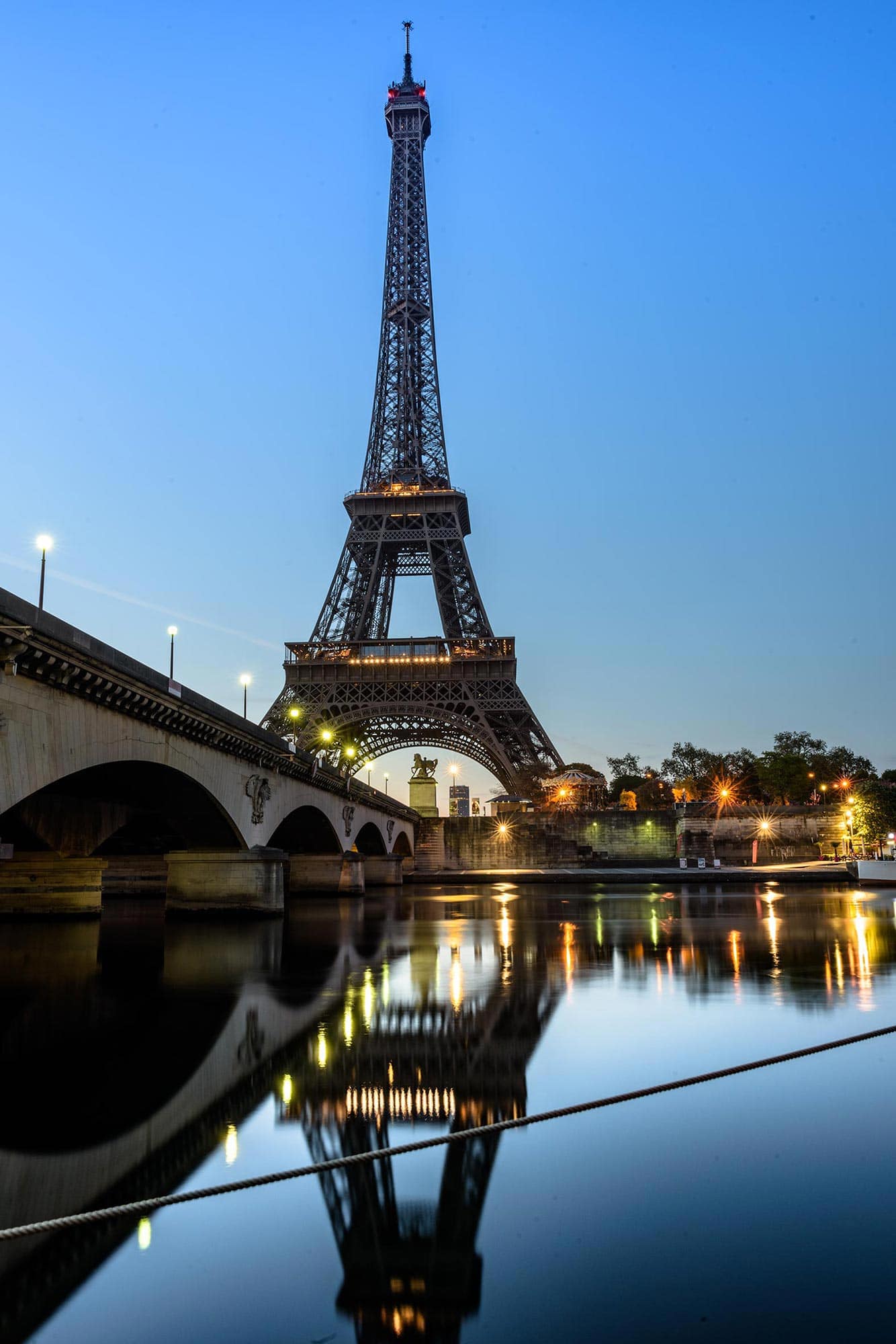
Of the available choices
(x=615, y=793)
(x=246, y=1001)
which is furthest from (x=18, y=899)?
(x=615, y=793)

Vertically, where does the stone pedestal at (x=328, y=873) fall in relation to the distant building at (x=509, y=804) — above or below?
below

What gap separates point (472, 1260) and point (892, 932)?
2528 centimetres

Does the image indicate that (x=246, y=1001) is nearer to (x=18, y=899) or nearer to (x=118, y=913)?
(x=18, y=899)

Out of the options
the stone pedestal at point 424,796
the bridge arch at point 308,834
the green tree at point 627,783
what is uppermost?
the green tree at point 627,783

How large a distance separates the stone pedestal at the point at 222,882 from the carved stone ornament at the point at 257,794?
1.15 metres

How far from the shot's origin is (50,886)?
1385 inches

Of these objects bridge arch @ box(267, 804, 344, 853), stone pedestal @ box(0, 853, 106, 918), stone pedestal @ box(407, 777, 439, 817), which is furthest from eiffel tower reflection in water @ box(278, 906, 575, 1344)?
stone pedestal @ box(407, 777, 439, 817)

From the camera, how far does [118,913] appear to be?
44.4m

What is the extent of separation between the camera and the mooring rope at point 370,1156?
599 cm

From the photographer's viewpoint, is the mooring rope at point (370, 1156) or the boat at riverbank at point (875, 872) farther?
the boat at riverbank at point (875, 872)

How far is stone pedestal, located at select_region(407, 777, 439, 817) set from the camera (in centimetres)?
10262

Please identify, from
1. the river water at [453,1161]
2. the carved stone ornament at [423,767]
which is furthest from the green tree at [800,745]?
the river water at [453,1161]

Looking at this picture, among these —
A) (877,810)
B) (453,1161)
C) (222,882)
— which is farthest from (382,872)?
(453,1161)

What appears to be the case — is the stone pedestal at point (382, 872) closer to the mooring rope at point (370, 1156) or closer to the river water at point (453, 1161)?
the river water at point (453, 1161)
